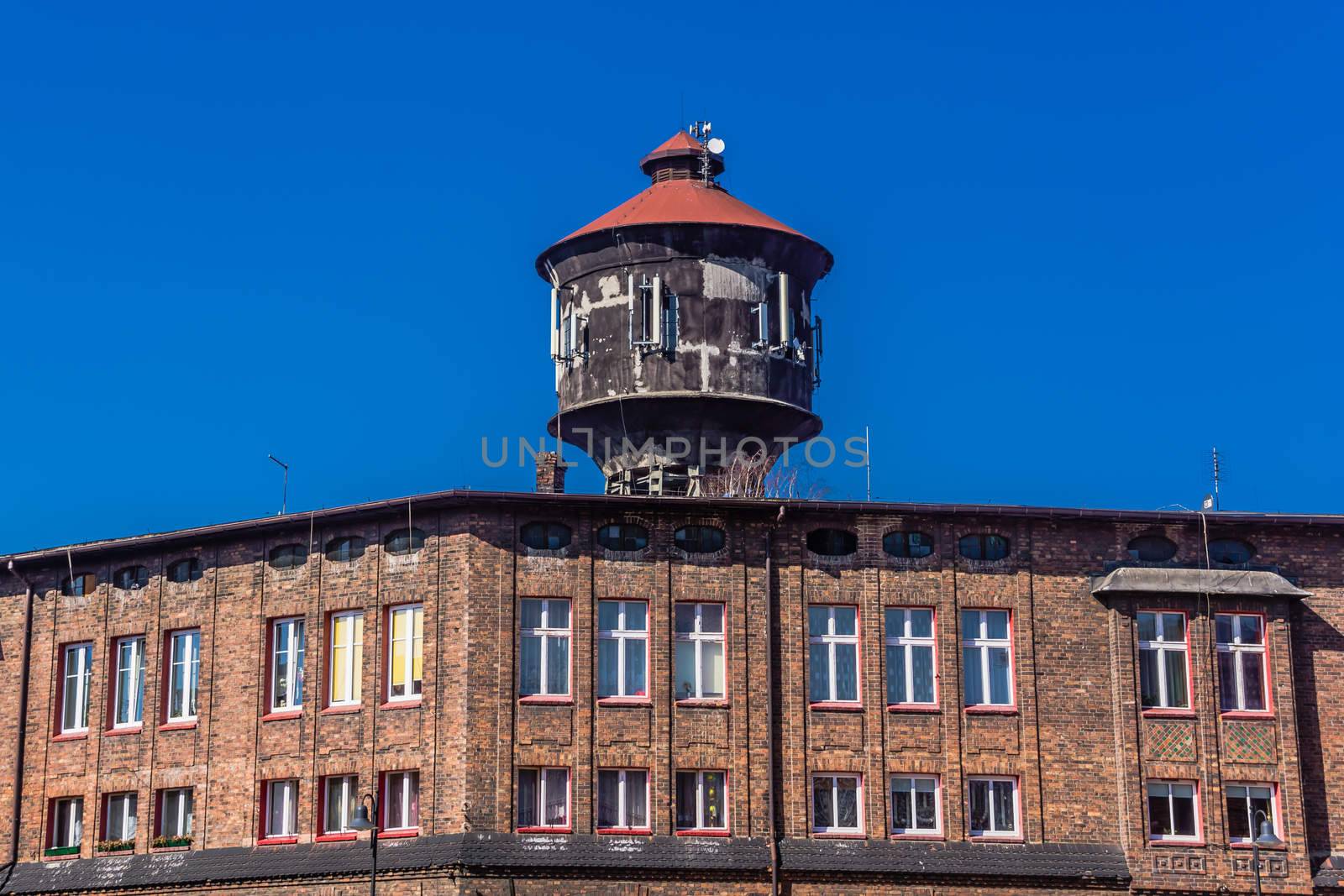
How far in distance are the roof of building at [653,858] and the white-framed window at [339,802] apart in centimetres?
56

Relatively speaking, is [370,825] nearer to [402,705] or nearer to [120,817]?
[402,705]

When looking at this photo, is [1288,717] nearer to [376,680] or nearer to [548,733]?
[548,733]

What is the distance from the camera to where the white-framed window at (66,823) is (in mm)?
58375

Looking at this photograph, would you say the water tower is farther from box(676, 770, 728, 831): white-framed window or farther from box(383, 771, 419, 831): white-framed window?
box(383, 771, 419, 831): white-framed window

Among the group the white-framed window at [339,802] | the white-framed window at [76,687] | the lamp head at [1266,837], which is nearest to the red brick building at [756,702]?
the white-framed window at [339,802]

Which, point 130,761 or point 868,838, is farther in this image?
point 130,761

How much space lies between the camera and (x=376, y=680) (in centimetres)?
5469

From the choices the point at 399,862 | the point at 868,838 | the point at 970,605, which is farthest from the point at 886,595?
the point at 399,862

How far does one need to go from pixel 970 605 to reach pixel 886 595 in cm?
194

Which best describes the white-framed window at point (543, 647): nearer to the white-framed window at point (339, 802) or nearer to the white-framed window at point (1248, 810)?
the white-framed window at point (339, 802)

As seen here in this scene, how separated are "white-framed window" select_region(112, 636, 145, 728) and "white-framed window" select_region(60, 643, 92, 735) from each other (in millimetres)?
865

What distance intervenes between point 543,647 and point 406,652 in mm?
3096

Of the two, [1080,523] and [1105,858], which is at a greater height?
[1080,523]

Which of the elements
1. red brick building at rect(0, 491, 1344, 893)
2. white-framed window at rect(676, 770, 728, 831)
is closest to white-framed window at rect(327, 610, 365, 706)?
red brick building at rect(0, 491, 1344, 893)
